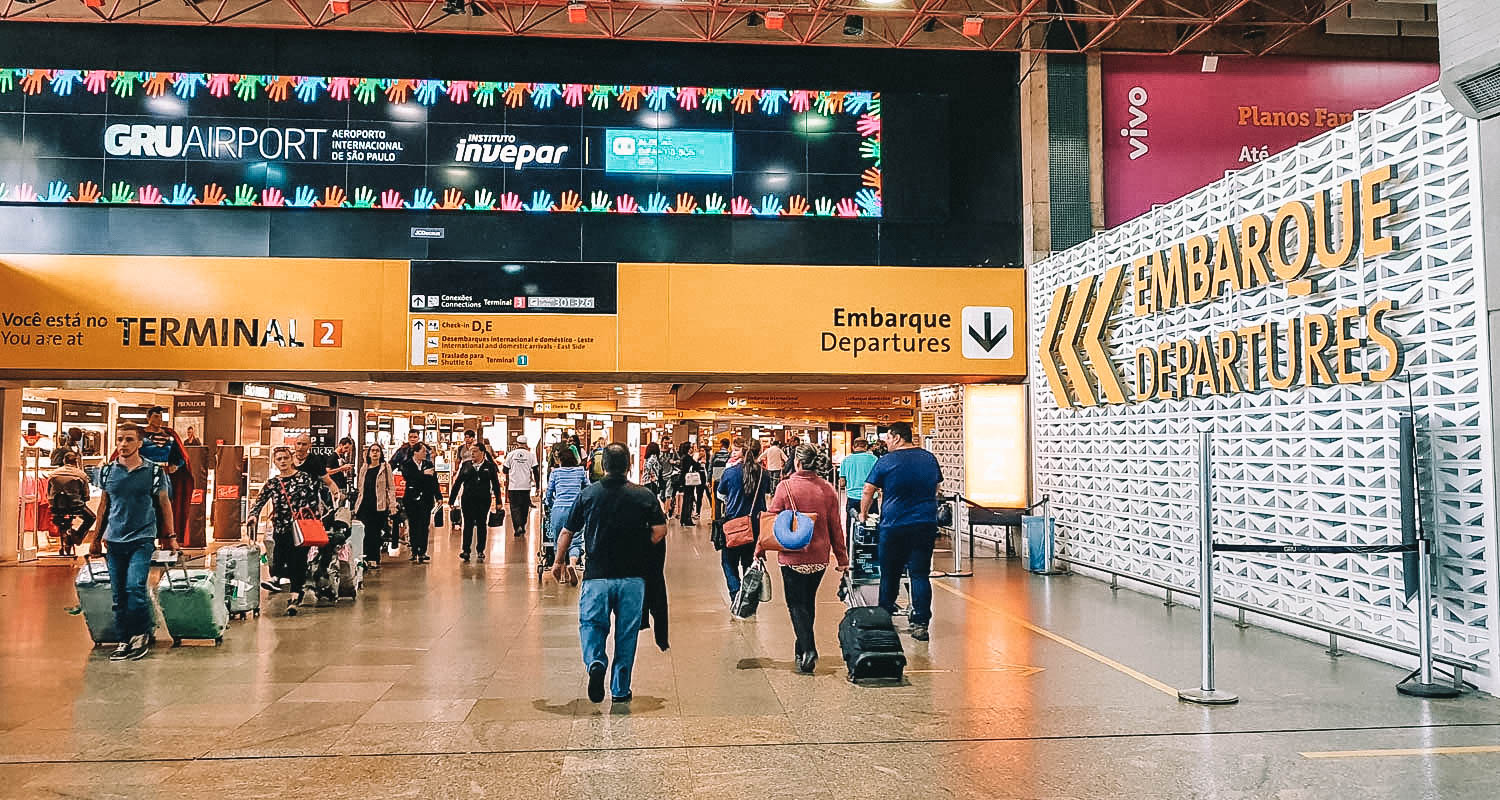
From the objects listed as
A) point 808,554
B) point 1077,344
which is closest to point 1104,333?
point 1077,344

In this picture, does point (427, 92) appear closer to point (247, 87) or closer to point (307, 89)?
point (307, 89)

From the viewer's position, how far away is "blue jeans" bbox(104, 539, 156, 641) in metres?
7.45

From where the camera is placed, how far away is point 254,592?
9109 millimetres

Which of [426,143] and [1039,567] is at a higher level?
[426,143]

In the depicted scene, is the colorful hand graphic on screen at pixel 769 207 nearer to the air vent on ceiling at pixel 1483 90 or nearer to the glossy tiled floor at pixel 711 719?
the glossy tiled floor at pixel 711 719

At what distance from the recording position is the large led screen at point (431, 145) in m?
13.5

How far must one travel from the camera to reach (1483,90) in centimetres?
530

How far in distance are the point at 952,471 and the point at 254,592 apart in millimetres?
10145

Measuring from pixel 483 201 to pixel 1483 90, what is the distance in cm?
1134

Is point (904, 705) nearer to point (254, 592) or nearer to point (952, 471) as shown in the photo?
point (254, 592)

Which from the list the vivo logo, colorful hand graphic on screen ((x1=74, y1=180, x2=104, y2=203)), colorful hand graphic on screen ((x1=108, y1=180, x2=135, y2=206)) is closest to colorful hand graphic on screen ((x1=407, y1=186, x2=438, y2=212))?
colorful hand graphic on screen ((x1=108, y1=180, x2=135, y2=206))

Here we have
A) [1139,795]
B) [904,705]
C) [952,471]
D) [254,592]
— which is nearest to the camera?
[1139,795]

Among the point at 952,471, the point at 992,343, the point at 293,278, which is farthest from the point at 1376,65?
the point at 293,278

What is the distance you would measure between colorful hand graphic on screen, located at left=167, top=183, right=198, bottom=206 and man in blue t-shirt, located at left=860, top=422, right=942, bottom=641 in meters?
10.3
